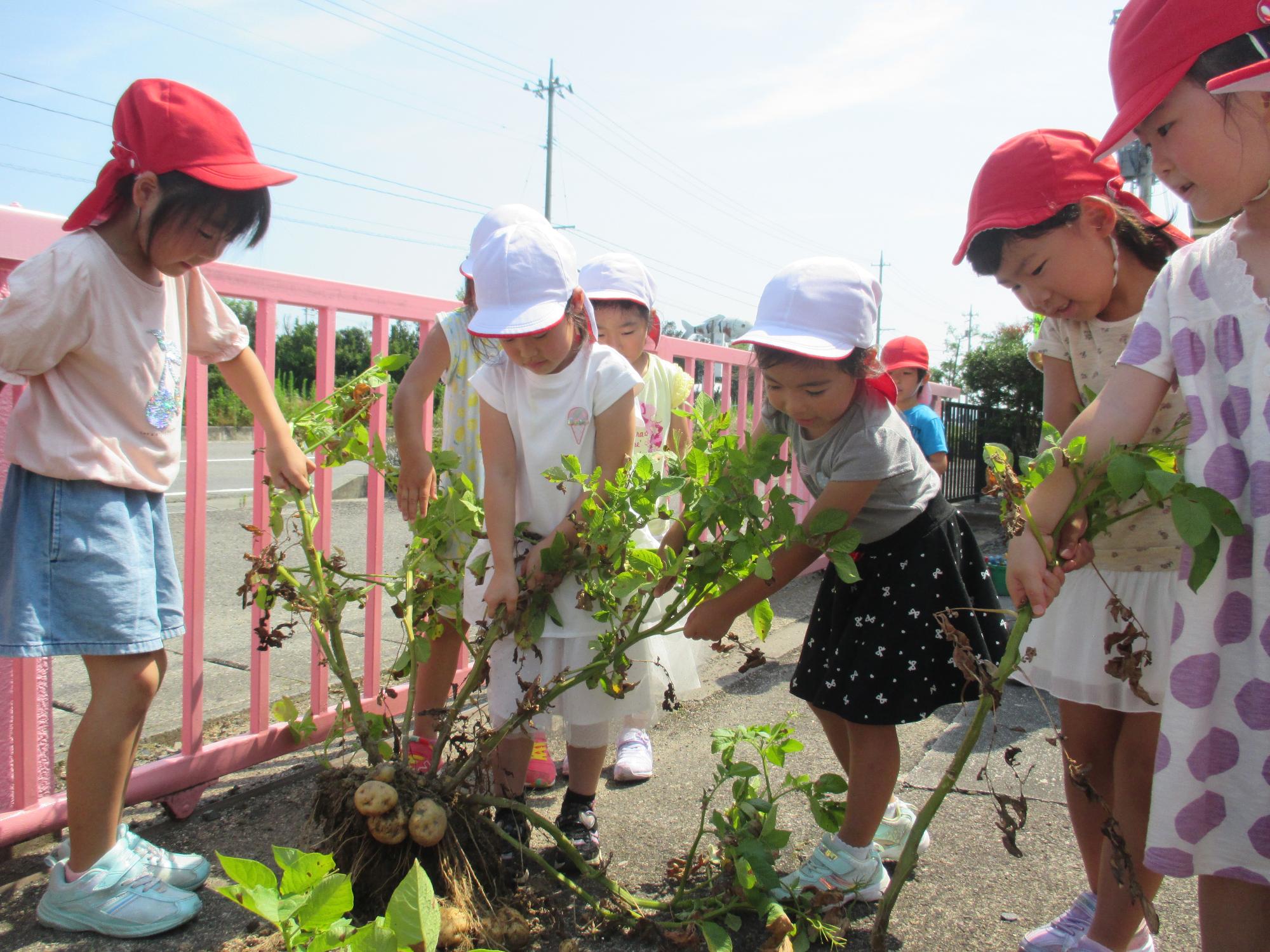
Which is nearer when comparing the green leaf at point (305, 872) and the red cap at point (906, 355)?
the green leaf at point (305, 872)

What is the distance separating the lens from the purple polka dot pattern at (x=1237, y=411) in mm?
1297

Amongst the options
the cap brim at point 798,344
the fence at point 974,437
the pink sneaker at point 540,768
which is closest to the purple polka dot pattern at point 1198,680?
the cap brim at point 798,344

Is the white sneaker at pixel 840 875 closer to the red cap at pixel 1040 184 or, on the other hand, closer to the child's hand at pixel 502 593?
the child's hand at pixel 502 593

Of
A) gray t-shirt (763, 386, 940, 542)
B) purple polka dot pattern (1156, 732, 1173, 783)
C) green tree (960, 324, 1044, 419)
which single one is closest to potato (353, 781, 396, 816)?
gray t-shirt (763, 386, 940, 542)

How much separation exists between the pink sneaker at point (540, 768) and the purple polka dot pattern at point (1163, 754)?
167 cm

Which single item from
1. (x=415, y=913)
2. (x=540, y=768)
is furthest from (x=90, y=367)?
(x=540, y=768)

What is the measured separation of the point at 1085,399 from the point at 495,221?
159 cm

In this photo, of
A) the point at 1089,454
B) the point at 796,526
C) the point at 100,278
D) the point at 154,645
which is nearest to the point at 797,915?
the point at 796,526

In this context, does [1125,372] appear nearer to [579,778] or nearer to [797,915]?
[797,915]

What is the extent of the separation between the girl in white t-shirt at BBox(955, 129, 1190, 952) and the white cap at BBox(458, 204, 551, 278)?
1.23 meters

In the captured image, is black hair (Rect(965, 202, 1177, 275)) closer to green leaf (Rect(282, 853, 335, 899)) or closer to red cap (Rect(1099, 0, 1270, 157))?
red cap (Rect(1099, 0, 1270, 157))

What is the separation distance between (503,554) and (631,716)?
0.53 meters

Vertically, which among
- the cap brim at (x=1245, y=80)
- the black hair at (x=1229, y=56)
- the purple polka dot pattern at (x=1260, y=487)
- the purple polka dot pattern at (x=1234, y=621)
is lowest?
the purple polka dot pattern at (x=1234, y=621)

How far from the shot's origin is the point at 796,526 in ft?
5.83
